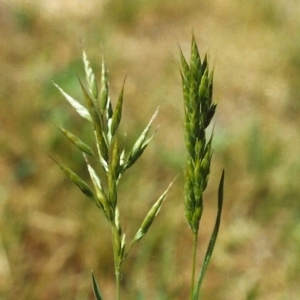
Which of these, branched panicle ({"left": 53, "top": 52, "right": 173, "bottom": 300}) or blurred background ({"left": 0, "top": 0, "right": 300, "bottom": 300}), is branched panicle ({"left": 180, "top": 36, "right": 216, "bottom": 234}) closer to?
branched panicle ({"left": 53, "top": 52, "right": 173, "bottom": 300})

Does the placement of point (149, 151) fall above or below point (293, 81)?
below

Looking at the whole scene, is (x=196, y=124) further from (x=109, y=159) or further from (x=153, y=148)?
(x=153, y=148)

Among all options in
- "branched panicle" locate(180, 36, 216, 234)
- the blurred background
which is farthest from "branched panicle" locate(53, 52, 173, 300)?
the blurred background

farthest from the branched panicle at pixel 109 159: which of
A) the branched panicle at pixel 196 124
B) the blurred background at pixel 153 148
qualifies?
the blurred background at pixel 153 148

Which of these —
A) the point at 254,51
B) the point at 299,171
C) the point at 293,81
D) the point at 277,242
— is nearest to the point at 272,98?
the point at 293,81

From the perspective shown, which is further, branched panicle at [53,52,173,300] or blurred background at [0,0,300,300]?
blurred background at [0,0,300,300]

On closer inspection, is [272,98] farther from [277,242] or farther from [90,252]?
[90,252]
